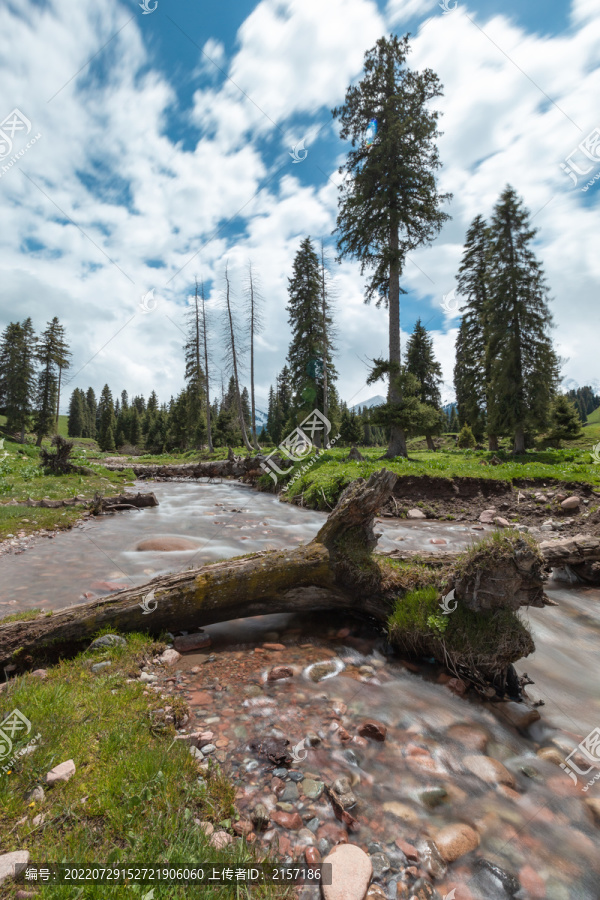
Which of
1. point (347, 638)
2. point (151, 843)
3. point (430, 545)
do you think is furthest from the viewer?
point (430, 545)

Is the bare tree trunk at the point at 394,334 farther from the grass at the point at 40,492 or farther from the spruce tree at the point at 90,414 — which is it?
the spruce tree at the point at 90,414

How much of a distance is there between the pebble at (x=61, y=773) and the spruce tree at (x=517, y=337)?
27802 mm

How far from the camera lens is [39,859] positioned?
5.99 ft

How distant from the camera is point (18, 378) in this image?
47.1 m

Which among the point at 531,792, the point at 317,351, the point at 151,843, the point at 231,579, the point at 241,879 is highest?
the point at 317,351

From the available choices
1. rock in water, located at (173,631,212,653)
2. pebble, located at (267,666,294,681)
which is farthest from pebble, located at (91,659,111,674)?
pebble, located at (267,666,294,681)

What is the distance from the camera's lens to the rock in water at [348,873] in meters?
2.04

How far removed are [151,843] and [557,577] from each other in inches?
315

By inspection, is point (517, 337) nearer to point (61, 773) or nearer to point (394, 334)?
point (394, 334)

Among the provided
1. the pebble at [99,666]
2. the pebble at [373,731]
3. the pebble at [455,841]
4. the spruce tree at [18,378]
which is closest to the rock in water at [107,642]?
the pebble at [99,666]

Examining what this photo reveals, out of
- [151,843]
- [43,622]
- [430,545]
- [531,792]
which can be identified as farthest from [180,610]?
[430,545]

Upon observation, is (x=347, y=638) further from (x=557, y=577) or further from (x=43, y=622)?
(x=557, y=577)

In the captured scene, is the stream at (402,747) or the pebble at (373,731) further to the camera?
the pebble at (373,731)

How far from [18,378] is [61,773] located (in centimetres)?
5730
